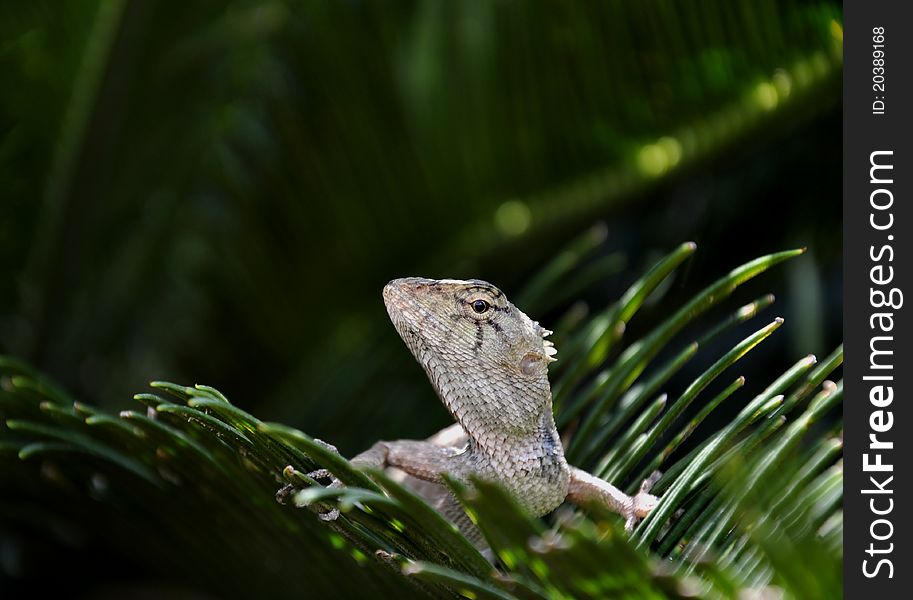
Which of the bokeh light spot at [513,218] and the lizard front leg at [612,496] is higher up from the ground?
the bokeh light spot at [513,218]

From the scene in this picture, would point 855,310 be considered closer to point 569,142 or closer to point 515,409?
point 515,409

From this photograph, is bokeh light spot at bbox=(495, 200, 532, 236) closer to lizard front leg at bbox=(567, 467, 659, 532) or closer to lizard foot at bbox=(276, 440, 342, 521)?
lizard front leg at bbox=(567, 467, 659, 532)

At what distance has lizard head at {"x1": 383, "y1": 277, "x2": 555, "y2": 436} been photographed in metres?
1.66

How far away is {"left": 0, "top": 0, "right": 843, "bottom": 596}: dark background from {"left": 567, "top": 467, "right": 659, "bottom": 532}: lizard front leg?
89cm

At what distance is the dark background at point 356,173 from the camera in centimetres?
272

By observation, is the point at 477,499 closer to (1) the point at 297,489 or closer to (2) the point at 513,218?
(1) the point at 297,489

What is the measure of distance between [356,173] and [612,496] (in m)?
1.78

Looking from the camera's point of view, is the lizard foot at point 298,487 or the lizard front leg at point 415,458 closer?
the lizard foot at point 298,487

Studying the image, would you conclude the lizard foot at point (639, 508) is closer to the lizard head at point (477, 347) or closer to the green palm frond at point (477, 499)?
the green palm frond at point (477, 499)

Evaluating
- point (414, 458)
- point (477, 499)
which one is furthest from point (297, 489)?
point (477, 499)

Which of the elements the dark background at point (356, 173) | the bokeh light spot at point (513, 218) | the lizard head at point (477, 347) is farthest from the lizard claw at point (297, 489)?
the bokeh light spot at point (513, 218)

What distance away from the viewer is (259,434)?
138cm

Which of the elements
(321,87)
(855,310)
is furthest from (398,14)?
(855,310)

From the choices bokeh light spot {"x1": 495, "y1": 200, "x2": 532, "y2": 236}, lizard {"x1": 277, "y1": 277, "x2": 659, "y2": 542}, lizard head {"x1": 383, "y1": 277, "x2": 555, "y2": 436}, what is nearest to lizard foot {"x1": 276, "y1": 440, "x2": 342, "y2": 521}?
lizard {"x1": 277, "y1": 277, "x2": 659, "y2": 542}
